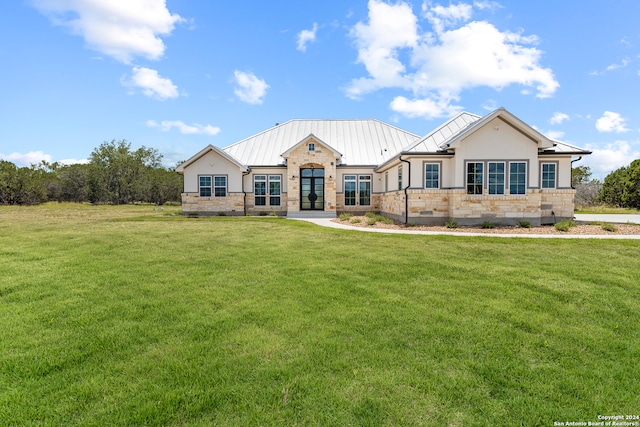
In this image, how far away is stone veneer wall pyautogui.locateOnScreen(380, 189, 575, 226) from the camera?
1553 cm

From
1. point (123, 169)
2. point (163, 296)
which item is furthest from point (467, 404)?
point (123, 169)

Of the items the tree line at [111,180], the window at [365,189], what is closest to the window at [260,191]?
the window at [365,189]

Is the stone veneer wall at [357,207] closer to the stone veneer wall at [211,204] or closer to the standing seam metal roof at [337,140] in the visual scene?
the standing seam metal roof at [337,140]

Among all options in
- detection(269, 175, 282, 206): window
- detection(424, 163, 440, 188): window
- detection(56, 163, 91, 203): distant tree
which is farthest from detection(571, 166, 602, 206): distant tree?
detection(56, 163, 91, 203): distant tree

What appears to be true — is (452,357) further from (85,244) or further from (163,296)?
(85,244)

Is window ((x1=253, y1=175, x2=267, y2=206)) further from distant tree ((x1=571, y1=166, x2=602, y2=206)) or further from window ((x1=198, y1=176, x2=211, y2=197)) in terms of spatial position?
distant tree ((x1=571, y1=166, x2=602, y2=206))

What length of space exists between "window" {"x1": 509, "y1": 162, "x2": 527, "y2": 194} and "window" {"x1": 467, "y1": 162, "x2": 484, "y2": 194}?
4.37ft

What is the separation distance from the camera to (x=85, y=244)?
9.34 metres

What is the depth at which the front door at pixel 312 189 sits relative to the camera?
73.8 ft

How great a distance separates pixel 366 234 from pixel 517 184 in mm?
8285

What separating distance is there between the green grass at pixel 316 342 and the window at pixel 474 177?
8.62m

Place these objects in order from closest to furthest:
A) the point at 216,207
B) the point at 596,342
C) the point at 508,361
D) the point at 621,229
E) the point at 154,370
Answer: the point at 154,370 → the point at 508,361 → the point at 596,342 → the point at 621,229 → the point at 216,207

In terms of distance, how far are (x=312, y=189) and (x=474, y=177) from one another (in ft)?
33.6

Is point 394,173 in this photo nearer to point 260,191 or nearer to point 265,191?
point 265,191
